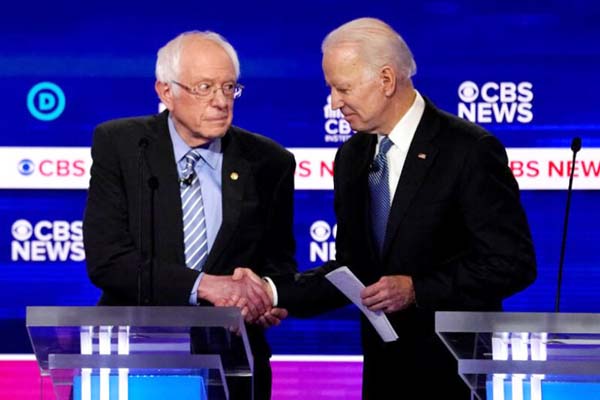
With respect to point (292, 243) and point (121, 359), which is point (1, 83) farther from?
point (121, 359)

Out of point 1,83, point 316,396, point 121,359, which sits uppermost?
point 1,83

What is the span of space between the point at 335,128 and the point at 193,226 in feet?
4.79

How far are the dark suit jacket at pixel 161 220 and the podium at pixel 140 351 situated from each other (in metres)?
0.99

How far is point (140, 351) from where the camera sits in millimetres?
2963

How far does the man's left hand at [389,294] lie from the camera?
3855 mm

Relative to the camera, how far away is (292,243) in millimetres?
4277

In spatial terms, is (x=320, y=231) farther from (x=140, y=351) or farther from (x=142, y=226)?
(x=140, y=351)

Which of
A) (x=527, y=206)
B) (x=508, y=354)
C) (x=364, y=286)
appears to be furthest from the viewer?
(x=527, y=206)

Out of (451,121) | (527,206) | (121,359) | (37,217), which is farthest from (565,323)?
(37,217)

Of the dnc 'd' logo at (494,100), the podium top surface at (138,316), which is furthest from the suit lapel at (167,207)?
the dnc 'd' logo at (494,100)

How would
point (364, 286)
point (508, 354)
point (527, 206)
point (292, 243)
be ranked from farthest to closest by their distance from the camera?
1. point (527, 206)
2. point (292, 243)
3. point (364, 286)
4. point (508, 354)

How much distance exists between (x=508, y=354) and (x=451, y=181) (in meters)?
1.09

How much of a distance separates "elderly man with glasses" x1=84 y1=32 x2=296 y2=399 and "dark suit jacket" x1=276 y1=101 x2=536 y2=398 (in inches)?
11.9

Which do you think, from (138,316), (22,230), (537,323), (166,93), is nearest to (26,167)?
(22,230)
